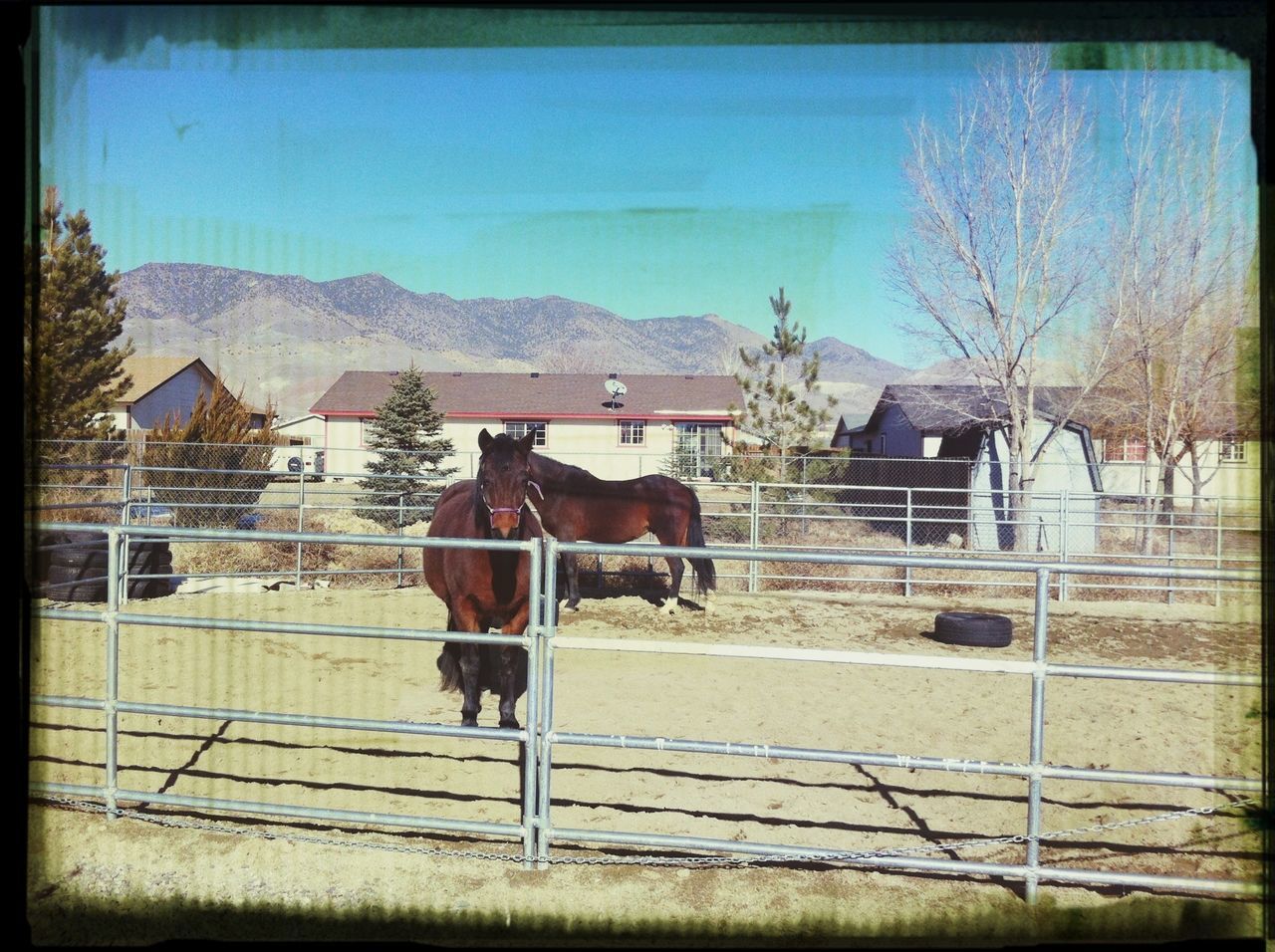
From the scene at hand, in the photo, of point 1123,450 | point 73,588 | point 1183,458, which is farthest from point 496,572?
point 1123,450

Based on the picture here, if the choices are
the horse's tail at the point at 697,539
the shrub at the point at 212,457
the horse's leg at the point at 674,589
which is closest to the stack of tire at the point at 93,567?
the shrub at the point at 212,457

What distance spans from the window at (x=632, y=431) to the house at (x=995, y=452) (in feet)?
20.2

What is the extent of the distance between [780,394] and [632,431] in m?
4.69

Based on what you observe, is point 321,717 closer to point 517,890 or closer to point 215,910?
point 215,910

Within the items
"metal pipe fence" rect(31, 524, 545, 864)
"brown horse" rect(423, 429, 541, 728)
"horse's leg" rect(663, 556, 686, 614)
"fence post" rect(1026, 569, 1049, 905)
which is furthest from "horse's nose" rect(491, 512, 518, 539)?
"horse's leg" rect(663, 556, 686, 614)

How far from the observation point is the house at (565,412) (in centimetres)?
1998

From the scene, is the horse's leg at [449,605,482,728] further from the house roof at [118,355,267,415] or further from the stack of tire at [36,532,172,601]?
the house roof at [118,355,267,415]

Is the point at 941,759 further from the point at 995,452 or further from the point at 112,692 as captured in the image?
the point at 995,452

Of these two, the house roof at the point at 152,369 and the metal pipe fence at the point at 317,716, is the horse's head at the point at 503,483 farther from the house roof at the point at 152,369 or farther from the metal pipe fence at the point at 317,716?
the house roof at the point at 152,369

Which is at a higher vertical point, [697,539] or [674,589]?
[697,539]

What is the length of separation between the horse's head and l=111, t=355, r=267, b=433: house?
1230 centimetres

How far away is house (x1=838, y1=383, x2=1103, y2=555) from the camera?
1361cm

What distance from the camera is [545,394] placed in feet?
76.3

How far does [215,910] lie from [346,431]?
2046cm
